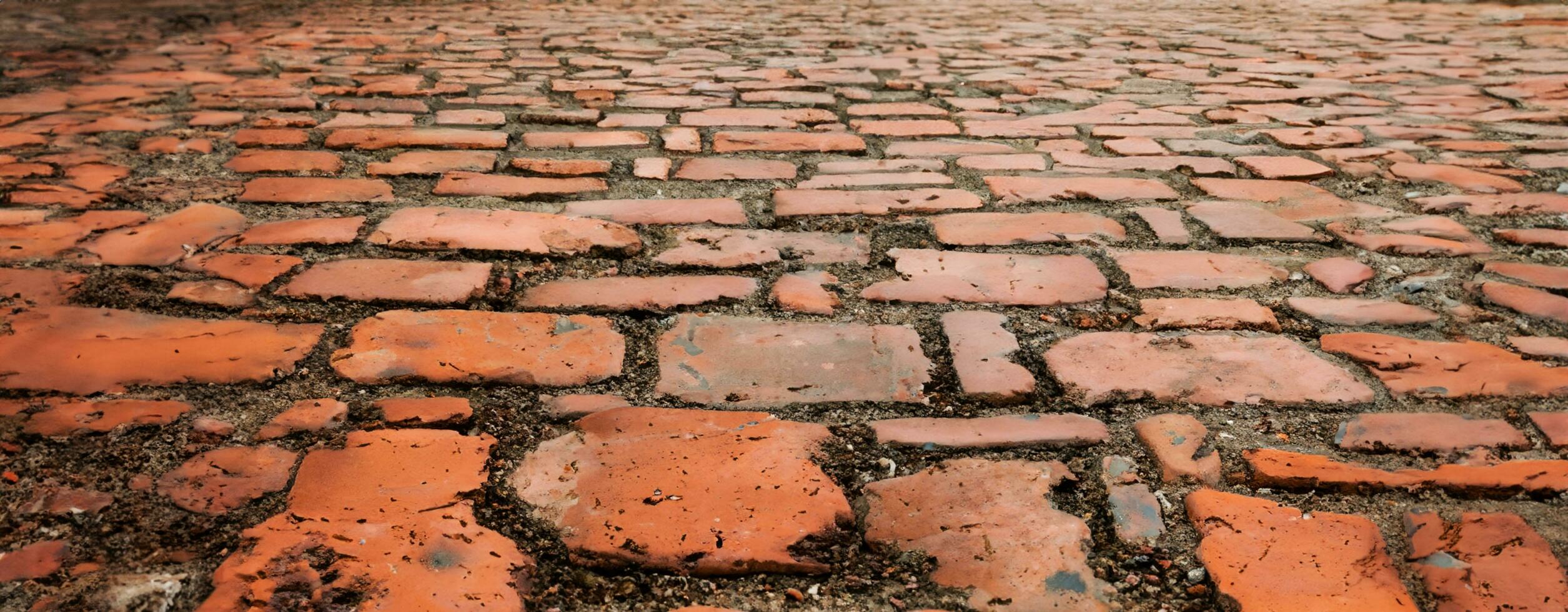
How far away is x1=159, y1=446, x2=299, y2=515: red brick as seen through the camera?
43.4 inches

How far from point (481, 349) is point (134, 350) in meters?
0.46

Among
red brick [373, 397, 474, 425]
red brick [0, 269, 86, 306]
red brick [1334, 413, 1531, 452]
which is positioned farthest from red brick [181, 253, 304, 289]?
red brick [1334, 413, 1531, 452]

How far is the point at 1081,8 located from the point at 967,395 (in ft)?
18.2

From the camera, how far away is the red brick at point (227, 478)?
1103 millimetres

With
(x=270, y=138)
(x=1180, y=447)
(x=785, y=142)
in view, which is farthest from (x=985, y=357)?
(x=270, y=138)

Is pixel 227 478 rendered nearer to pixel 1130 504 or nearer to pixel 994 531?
pixel 994 531

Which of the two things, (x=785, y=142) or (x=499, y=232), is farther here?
(x=785, y=142)

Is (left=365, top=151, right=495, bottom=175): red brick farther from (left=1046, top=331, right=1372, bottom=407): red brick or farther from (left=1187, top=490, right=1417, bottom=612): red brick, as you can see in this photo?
(left=1187, top=490, right=1417, bottom=612): red brick

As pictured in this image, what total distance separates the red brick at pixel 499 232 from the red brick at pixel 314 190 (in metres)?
0.16

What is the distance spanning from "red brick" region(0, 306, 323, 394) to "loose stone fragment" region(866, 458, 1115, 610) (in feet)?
2.75

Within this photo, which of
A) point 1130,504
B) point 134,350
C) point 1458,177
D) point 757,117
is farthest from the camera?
point 757,117

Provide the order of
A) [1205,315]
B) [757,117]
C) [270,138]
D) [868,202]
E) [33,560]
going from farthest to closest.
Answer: [757,117] < [270,138] < [868,202] < [1205,315] < [33,560]

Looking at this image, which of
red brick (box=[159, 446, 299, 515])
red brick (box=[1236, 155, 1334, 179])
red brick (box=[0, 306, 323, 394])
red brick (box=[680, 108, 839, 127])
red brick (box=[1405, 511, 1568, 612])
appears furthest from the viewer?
red brick (box=[680, 108, 839, 127])

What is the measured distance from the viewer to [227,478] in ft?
3.75
